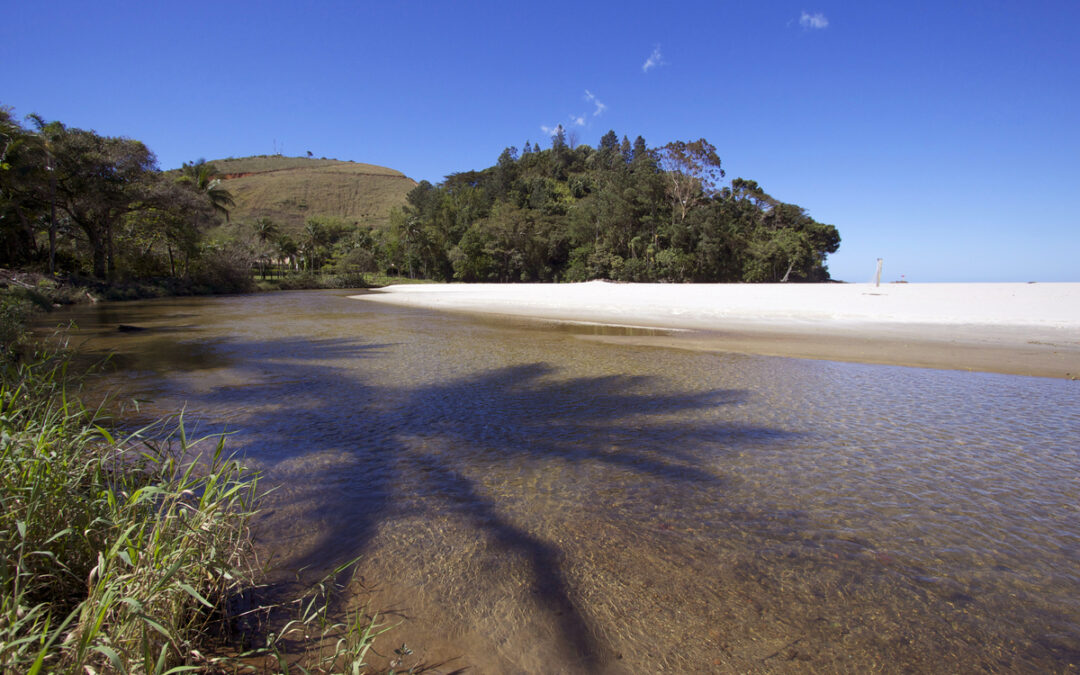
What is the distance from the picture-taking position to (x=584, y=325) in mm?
17984

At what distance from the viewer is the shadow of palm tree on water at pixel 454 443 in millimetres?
3527

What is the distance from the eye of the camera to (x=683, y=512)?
13.2 feet

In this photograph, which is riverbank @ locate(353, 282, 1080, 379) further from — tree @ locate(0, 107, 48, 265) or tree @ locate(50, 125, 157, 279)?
tree @ locate(50, 125, 157, 279)

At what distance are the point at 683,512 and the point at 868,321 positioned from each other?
15.2 metres

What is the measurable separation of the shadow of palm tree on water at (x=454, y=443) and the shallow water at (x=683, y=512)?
0.10ft

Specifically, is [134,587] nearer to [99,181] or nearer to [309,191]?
[99,181]

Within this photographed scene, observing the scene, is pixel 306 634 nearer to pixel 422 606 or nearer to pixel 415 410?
pixel 422 606

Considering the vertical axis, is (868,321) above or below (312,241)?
below

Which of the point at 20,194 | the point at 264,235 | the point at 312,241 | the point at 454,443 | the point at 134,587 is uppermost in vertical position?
the point at 312,241

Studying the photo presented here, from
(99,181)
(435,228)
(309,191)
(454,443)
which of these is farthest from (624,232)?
(309,191)

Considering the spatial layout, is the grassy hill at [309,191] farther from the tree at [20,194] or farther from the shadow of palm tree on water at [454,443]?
the shadow of palm tree on water at [454,443]

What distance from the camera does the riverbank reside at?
11039mm

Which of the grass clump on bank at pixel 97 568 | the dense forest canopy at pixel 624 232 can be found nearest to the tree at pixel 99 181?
the dense forest canopy at pixel 624 232

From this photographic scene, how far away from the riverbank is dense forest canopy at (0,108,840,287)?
24046 millimetres
